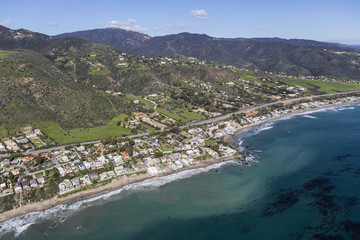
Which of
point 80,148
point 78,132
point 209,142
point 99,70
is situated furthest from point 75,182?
point 99,70

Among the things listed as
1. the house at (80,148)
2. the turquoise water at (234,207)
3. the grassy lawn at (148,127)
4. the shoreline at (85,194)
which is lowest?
the turquoise water at (234,207)

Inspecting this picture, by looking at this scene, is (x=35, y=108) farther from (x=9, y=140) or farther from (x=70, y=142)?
(x=70, y=142)

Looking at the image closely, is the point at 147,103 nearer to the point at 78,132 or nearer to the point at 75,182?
the point at 78,132

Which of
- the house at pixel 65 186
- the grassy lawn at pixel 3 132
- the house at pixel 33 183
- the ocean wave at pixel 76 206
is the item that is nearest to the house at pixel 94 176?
the house at pixel 65 186

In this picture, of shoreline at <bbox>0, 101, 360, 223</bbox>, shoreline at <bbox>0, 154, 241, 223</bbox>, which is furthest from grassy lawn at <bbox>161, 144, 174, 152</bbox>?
shoreline at <bbox>0, 101, 360, 223</bbox>

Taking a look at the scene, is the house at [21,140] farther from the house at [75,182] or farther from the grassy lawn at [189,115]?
the grassy lawn at [189,115]

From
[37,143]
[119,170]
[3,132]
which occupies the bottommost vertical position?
[119,170]
